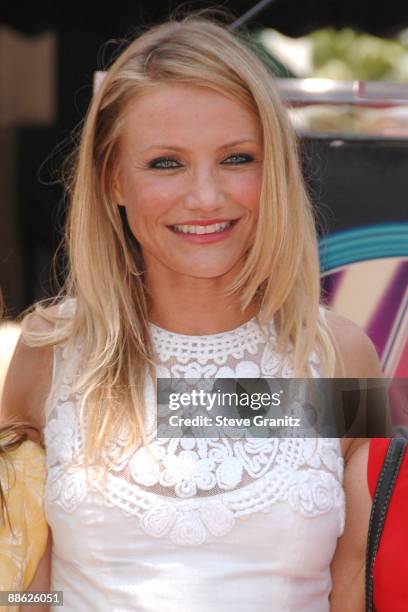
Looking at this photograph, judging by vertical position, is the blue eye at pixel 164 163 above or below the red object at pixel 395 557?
above

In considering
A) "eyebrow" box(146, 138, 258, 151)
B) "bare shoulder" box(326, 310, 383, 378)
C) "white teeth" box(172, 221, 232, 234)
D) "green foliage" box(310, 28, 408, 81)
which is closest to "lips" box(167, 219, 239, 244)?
"white teeth" box(172, 221, 232, 234)

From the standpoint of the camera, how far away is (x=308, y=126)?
1613mm

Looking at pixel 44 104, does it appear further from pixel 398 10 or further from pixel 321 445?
pixel 321 445

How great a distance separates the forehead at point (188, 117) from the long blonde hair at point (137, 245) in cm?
1

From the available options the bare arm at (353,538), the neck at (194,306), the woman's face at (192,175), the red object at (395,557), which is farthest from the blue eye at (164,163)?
the red object at (395,557)

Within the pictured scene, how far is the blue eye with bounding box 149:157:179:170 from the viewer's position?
137cm

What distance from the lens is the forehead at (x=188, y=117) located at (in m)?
1.35

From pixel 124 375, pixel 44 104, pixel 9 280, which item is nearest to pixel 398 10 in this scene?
pixel 44 104

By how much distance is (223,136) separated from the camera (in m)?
1.36

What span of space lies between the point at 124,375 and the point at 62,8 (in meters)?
1.21

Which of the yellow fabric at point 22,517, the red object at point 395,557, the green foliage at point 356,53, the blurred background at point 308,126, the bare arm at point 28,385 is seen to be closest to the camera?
the red object at point 395,557

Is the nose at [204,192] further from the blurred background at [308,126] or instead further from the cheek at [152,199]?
the blurred background at [308,126]

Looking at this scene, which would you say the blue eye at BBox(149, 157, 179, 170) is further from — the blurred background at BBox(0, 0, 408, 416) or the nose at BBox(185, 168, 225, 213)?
the blurred background at BBox(0, 0, 408, 416)

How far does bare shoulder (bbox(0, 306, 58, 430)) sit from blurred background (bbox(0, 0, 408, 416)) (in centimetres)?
3
